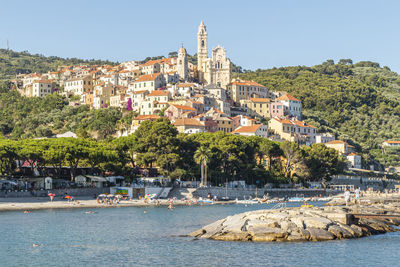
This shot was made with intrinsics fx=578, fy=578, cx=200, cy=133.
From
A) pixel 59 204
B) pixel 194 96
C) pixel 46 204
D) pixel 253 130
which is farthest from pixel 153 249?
pixel 194 96

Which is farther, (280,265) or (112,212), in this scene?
(112,212)

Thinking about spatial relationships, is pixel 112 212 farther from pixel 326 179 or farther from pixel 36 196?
pixel 326 179

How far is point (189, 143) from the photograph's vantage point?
83625 mm

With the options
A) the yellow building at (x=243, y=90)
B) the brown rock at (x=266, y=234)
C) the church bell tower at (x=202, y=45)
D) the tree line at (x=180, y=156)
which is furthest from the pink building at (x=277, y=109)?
the brown rock at (x=266, y=234)

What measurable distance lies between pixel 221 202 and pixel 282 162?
84.8 feet

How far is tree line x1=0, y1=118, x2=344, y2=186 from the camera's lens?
67375mm

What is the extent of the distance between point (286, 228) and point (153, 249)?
8677 millimetres

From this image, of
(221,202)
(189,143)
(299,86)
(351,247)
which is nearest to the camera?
(351,247)

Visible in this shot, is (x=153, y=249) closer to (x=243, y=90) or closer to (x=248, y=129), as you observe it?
(x=248, y=129)

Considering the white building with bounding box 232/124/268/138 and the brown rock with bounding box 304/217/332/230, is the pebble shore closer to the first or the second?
the brown rock with bounding box 304/217/332/230

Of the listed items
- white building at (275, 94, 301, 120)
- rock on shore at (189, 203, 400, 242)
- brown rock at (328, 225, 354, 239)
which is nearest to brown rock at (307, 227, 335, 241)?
rock on shore at (189, 203, 400, 242)

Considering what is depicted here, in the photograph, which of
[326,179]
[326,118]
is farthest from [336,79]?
[326,179]

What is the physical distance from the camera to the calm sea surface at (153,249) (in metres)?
31.9

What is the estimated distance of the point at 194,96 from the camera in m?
126
